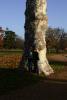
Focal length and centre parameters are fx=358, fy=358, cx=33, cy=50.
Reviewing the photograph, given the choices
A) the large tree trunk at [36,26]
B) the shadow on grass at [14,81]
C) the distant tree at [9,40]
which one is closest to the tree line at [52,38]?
the distant tree at [9,40]

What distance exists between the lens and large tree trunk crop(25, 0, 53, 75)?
2164 cm

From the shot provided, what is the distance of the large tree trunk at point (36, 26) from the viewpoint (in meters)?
21.6

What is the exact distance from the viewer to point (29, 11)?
21766 millimetres

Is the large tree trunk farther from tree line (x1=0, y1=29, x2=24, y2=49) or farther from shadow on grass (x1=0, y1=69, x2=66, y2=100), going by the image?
tree line (x1=0, y1=29, x2=24, y2=49)

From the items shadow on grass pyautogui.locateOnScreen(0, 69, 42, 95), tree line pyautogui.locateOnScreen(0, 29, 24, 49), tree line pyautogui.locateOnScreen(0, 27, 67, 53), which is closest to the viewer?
shadow on grass pyautogui.locateOnScreen(0, 69, 42, 95)

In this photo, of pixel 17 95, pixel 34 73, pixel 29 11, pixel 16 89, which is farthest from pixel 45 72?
pixel 17 95

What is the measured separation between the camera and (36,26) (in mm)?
21734

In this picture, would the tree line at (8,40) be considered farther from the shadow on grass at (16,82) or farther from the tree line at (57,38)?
the shadow on grass at (16,82)

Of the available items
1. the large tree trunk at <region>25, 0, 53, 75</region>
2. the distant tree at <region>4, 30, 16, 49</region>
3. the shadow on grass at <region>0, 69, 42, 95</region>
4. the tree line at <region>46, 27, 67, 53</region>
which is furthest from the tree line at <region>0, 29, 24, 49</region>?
the shadow on grass at <region>0, 69, 42, 95</region>

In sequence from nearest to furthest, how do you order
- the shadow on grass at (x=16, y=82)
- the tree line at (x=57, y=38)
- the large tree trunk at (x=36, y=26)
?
1. the shadow on grass at (x=16, y=82)
2. the large tree trunk at (x=36, y=26)
3. the tree line at (x=57, y=38)

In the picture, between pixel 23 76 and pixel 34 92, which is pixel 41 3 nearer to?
pixel 23 76

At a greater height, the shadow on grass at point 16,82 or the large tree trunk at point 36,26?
the large tree trunk at point 36,26

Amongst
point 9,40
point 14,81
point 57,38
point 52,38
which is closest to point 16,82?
point 14,81

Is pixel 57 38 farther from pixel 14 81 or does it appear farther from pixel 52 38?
pixel 14 81
